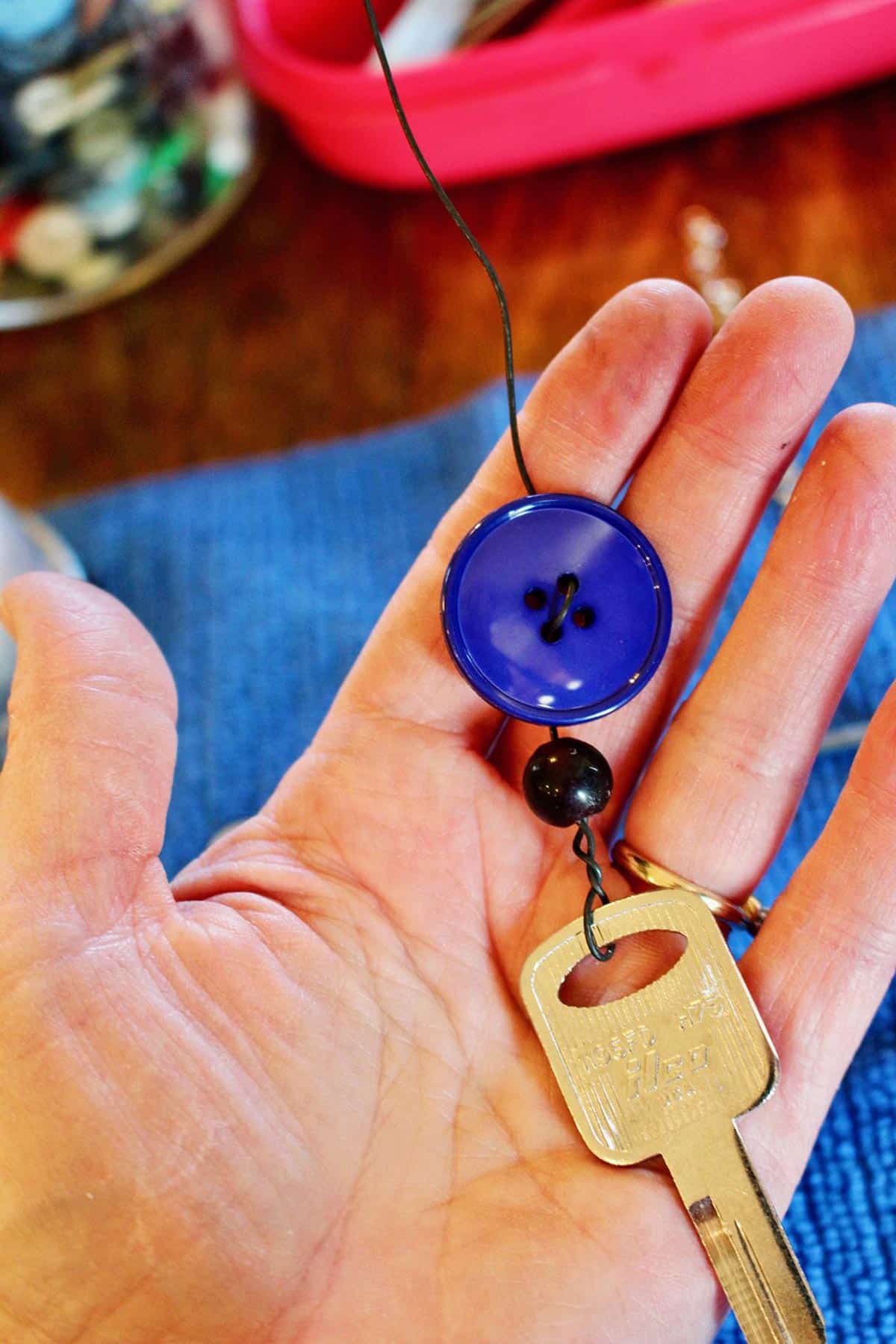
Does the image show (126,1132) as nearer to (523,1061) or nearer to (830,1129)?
(523,1061)

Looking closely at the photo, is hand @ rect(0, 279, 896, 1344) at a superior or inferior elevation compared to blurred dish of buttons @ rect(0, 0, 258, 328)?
inferior

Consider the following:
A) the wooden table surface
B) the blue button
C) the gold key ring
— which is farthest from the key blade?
the wooden table surface

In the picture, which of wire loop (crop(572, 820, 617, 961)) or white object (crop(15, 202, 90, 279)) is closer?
wire loop (crop(572, 820, 617, 961))

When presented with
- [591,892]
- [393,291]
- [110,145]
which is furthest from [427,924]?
[110,145]

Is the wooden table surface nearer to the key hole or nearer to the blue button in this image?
the blue button

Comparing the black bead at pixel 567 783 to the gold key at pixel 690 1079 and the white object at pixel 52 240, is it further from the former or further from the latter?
the white object at pixel 52 240

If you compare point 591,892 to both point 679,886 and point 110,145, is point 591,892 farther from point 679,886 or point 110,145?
point 110,145
